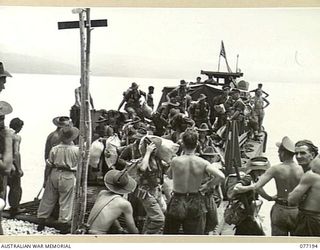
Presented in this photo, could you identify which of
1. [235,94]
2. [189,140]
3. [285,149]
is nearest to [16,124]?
[189,140]

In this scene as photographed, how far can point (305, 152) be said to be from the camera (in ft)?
4.38

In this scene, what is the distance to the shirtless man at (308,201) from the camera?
4.33 feet

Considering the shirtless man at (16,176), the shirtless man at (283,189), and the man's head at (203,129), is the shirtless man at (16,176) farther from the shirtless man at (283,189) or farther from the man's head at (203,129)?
the shirtless man at (283,189)

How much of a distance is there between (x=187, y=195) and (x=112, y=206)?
19 centimetres

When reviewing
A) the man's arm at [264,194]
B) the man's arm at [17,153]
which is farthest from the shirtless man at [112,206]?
the man's arm at [264,194]

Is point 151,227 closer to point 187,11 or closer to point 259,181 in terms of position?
point 259,181

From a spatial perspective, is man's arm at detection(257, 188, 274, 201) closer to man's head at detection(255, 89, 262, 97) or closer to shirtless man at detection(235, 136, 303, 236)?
shirtless man at detection(235, 136, 303, 236)

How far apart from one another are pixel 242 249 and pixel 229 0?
25.6 inches

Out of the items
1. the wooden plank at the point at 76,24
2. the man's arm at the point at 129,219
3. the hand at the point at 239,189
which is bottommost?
the man's arm at the point at 129,219

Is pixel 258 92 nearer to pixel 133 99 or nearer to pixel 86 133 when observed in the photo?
pixel 133 99

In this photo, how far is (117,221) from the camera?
4.33ft

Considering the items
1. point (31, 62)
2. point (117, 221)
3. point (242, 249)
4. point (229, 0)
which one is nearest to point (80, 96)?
point (31, 62)

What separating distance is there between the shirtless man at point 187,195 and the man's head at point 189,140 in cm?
1

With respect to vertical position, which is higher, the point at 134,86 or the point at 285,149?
the point at 134,86
